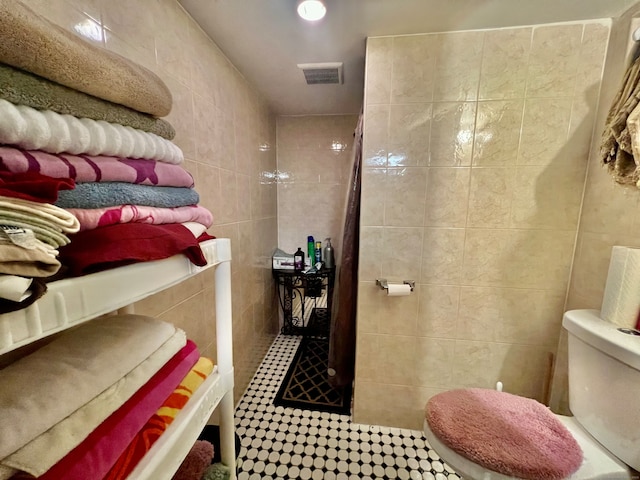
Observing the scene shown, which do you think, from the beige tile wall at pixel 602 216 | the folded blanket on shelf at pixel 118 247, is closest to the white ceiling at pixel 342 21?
the beige tile wall at pixel 602 216

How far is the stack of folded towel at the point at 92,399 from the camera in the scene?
282 millimetres

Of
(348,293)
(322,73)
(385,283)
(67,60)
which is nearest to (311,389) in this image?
(348,293)

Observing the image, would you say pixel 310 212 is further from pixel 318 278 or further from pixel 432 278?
pixel 432 278

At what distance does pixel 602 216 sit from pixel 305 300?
76.7 inches

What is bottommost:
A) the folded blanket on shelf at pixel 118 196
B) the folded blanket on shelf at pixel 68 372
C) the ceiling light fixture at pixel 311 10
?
the folded blanket on shelf at pixel 68 372

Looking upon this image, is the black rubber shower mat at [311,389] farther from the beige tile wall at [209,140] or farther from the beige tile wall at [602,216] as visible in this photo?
the beige tile wall at [602,216]

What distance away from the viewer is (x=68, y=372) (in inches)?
13.8

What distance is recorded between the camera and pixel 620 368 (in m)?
Answer: 0.77

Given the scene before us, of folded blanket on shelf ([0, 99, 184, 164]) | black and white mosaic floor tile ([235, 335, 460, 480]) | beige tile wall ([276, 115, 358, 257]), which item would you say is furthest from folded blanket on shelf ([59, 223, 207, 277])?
beige tile wall ([276, 115, 358, 257])

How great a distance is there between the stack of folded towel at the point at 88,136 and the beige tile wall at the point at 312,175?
1710 mm

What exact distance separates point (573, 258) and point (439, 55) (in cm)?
109

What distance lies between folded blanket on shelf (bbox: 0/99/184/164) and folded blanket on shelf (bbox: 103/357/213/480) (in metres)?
0.45

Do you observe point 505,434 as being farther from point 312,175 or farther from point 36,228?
point 312,175

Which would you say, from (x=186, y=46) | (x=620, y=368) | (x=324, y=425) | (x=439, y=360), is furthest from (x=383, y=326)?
(x=186, y=46)
